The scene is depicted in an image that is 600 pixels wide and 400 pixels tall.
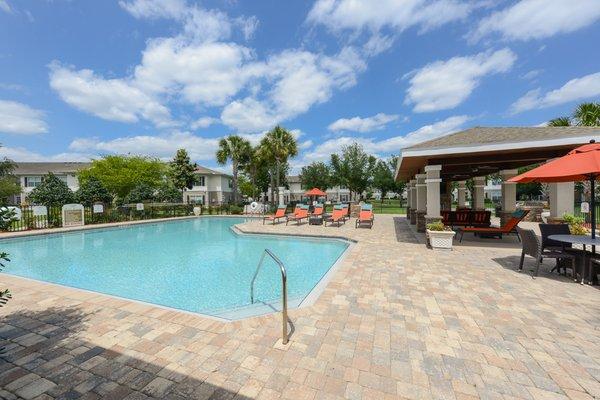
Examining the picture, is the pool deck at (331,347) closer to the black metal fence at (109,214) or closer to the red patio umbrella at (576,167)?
the red patio umbrella at (576,167)

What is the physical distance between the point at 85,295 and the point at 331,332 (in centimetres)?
476

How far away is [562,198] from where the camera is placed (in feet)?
33.9

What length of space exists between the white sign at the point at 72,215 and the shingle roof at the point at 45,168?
28103mm

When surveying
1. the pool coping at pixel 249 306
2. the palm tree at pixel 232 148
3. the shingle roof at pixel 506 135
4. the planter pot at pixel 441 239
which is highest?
the palm tree at pixel 232 148

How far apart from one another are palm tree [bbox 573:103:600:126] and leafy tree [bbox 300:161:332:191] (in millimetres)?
29252

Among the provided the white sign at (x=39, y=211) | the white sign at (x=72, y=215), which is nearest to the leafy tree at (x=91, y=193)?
the white sign at (x=72, y=215)

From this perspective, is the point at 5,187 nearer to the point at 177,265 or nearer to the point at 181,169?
the point at 177,265

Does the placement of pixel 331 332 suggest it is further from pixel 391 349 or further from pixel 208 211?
pixel 208 211

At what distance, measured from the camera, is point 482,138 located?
384 inches

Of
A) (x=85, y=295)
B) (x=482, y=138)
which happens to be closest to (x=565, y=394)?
(x=85, y=295)

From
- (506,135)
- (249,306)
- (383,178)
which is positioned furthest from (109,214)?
(383,178)

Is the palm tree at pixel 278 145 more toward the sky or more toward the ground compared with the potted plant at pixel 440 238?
more toward the sky

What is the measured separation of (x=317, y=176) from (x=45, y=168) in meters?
43.2

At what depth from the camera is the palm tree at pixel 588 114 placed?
614 inches
